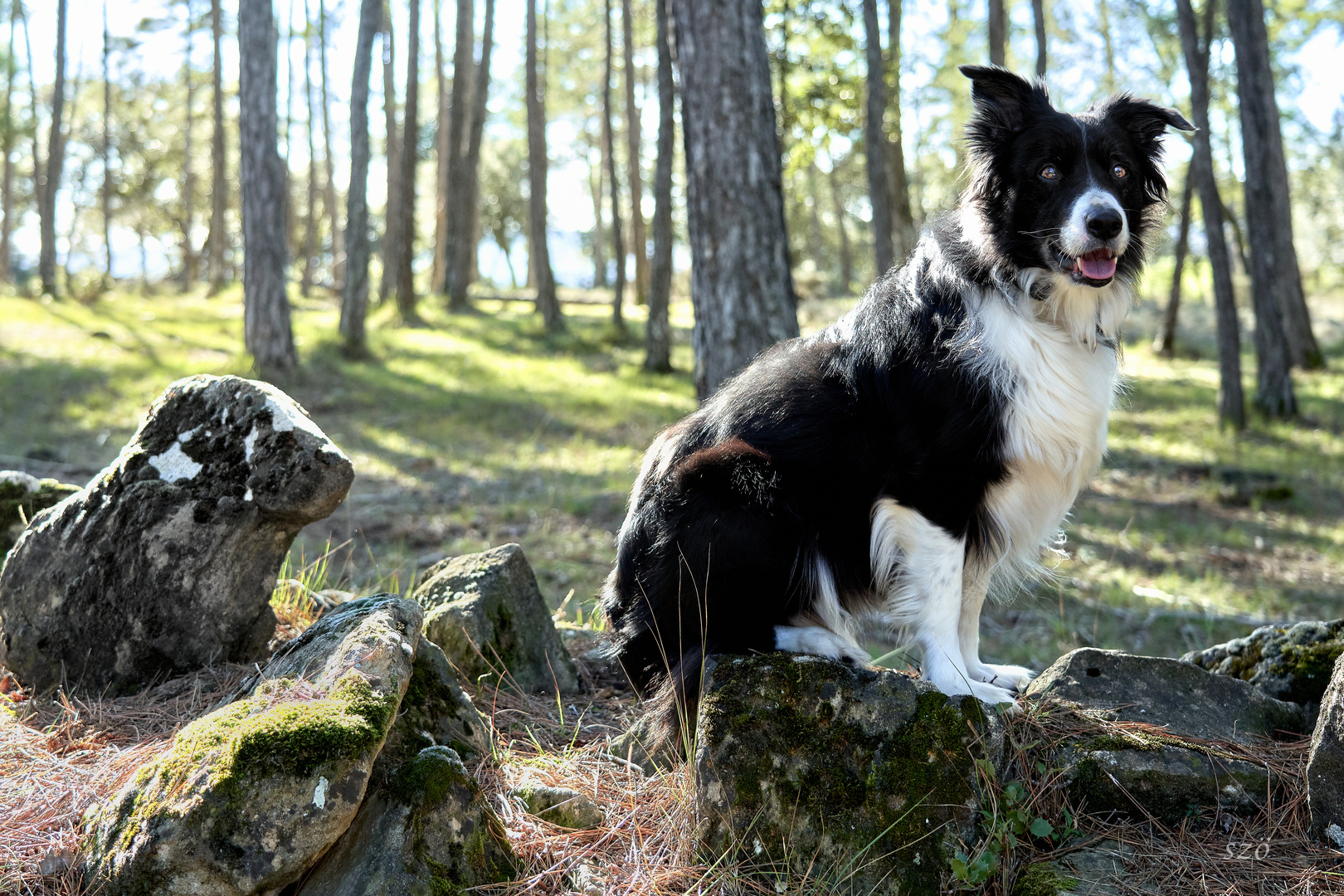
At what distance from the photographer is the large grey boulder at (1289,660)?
2992 mm

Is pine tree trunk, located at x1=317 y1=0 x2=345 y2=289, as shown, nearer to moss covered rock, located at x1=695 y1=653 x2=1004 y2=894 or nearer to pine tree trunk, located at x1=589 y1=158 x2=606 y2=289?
pine tree trunk, located at x1=589 y1=158 x2=606 y2=289

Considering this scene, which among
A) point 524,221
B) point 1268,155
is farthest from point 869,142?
point 524,221

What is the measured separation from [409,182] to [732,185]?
1482cm

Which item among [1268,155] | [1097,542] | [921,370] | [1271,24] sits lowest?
[1097,542]

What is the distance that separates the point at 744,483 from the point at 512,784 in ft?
3.80

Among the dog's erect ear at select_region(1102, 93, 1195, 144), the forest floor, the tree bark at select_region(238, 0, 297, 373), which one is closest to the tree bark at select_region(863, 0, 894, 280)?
the forest floor

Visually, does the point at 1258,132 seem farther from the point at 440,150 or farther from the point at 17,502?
the point at 440,150

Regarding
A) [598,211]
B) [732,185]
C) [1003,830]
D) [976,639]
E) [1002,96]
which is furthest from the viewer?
[598,211]

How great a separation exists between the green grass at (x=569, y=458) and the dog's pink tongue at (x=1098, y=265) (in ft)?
2.99

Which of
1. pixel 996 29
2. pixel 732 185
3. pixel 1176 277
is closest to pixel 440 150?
pixel 996 29

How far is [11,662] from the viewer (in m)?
3.24

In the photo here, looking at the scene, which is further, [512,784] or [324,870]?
[512,784]

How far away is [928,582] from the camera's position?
287 cm

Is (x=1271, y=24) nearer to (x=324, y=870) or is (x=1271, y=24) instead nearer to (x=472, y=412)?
(x=472, y=412)
